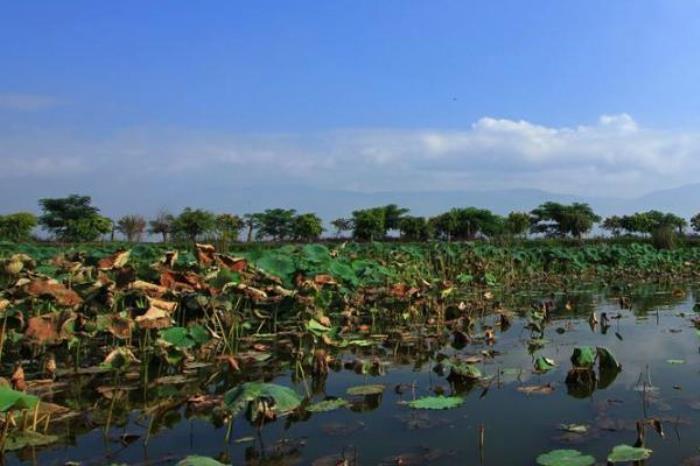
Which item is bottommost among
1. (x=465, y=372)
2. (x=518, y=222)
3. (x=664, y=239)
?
(x=465, y=372)

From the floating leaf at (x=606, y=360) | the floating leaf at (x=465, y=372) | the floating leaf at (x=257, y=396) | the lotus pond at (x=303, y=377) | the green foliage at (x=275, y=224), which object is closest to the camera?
the floating leaf at (x=257, y=396)

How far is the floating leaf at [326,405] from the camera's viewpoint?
395cm

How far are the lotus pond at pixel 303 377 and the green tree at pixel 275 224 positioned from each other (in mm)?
38756

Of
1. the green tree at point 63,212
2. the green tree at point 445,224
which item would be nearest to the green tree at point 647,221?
the green tree at point 445,224

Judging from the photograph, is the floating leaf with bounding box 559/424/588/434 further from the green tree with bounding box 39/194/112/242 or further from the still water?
the green tree with bounding box 39/194/112/242

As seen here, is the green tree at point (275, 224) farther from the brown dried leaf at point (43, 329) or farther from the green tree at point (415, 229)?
the brown dried leaf at point (43, 329)

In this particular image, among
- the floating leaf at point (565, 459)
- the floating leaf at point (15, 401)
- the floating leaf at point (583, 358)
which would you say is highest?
the floating leaf at point (15, 401)

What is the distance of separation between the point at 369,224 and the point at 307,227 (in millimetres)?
4422

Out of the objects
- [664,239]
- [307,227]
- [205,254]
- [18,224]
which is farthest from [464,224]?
[205,254]

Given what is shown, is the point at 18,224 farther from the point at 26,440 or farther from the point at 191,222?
the point at 26,440

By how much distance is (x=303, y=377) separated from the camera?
15.3ft

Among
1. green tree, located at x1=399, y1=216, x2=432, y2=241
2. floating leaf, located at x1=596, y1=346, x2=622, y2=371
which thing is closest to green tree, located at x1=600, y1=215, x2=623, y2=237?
green tree, located at x1=399, y1=216, x2=432, y2=241

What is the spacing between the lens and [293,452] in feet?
10.6

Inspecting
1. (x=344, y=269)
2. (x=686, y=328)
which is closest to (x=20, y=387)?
(x=344, y=269)
